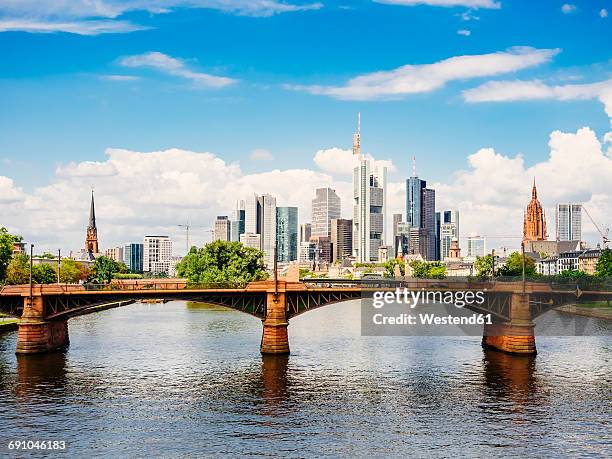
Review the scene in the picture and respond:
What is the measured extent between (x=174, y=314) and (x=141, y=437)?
114043 mm

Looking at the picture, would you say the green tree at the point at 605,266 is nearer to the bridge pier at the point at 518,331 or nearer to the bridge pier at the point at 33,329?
the bridge pier at the point at 518,331

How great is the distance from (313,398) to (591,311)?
9804 centimetres

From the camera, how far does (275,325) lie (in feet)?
317

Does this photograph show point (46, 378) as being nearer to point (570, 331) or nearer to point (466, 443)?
point (466, 443)

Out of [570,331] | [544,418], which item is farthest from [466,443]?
[570,331]

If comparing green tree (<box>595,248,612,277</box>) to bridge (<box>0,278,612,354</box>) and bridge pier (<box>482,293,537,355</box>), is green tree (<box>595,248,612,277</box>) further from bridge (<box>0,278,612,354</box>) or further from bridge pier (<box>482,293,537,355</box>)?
bridge pier (<box>482,293,537,355</box>)

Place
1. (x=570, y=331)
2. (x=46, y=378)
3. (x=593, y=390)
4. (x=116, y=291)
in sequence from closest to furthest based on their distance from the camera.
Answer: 1. (x=593, y=390)
2. (x=46, y=378)
3. (x=116, y=291)
4. (x=570, y=331)

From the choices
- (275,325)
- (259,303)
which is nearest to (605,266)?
(259,303)

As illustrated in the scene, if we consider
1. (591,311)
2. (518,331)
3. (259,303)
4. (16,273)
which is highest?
(16,273)

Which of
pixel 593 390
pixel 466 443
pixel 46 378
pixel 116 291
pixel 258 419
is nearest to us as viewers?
pixel 466 443

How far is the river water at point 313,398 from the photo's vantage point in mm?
57594

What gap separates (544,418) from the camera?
2537 inches

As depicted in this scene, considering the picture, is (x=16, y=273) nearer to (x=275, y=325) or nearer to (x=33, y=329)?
(x=33, y=329)
